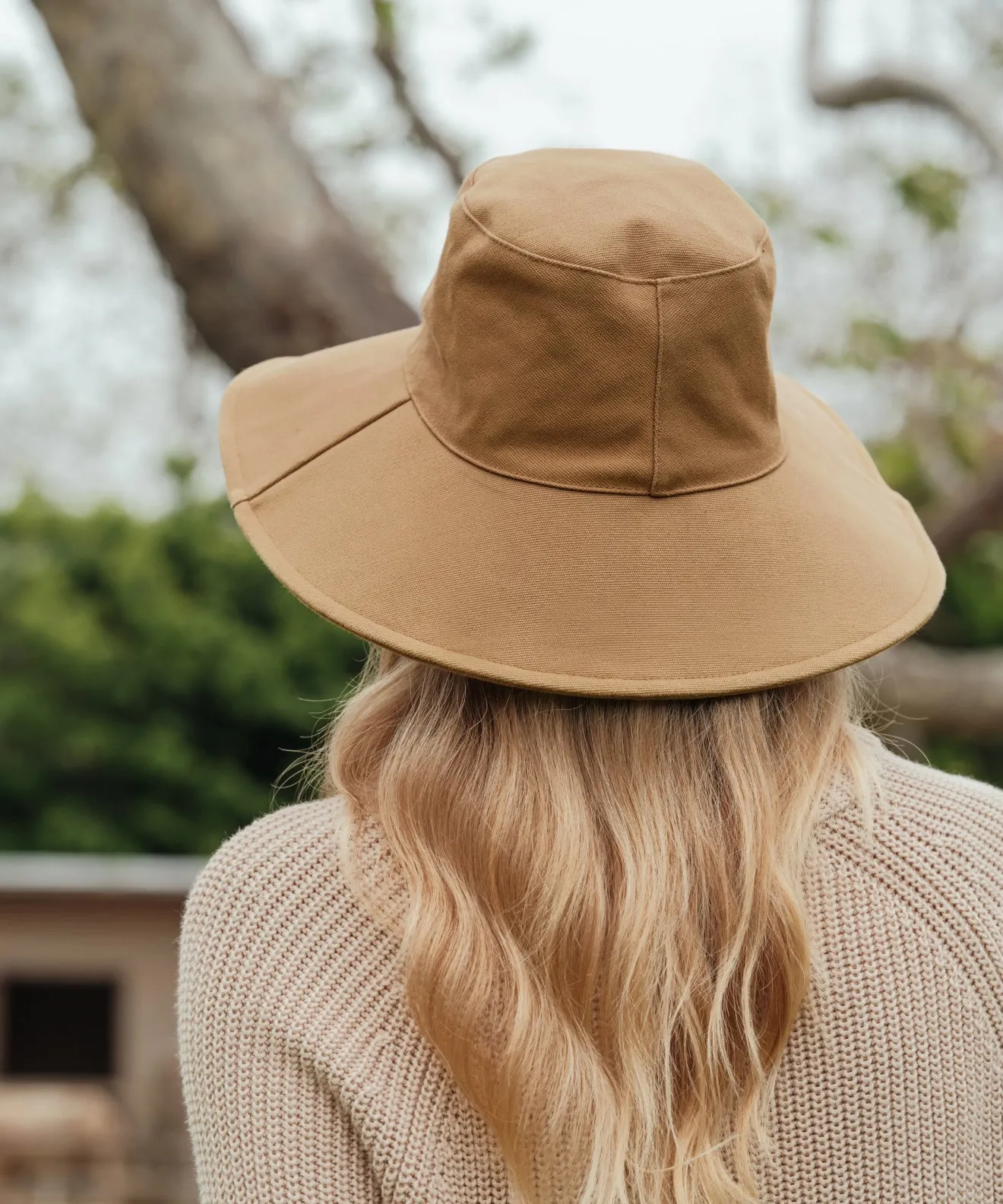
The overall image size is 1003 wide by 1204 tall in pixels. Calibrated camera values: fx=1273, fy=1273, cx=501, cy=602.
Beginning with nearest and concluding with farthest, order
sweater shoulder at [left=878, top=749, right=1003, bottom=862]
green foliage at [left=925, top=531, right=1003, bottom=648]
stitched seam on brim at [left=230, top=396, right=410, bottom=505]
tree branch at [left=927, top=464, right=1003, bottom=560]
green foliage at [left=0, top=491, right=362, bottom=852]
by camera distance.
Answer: sweater shoulder at [left=878, top=749, right=1003, bottom=862], stitched seam on brim at [left=230, top=396, right=410, bottom=505], tree branch at [left=927, top=464, right=1003, bottom=560], green foliage at [left=0, top=491, right=362, bottom=852], green foliage at [left=925, top=531, right=1003, bottom=648]

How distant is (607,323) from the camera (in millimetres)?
984

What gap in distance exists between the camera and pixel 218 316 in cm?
202

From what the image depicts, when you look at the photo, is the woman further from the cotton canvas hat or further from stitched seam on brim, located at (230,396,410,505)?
stitched seam on brim, located at (230,396,410,505)

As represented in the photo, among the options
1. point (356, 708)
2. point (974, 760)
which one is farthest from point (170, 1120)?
point (356, 708)

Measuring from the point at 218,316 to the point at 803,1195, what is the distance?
152 cm

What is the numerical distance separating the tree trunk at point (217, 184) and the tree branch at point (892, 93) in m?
1.80

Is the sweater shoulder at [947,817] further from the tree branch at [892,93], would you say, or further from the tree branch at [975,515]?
the tree branch at [892,93]

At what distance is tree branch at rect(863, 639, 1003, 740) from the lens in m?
3.23

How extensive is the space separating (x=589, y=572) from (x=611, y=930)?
288mm

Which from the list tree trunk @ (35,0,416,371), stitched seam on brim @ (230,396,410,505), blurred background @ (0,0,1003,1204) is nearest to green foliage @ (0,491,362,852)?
blurred background @ (0,0,1003,1204)

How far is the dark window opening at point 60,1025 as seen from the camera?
6.65m

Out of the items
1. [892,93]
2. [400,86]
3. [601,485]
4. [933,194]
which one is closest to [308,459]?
[601,485]

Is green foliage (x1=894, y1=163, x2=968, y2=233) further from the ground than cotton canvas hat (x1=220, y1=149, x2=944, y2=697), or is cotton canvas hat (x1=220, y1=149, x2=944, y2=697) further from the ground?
cotton canvas hat (x1=220, y1=149, x2=944, y2=697)

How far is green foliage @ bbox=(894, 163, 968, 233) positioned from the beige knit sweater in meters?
3.76
